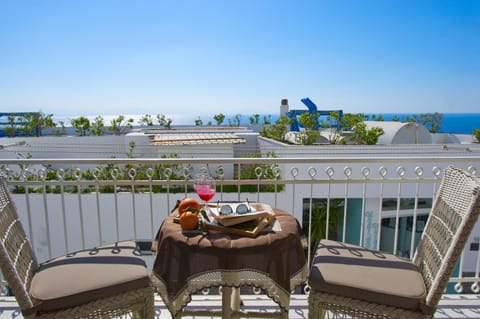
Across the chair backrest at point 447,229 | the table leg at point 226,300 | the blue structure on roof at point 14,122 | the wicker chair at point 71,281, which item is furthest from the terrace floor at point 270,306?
the blue structure on roof at point 14,122

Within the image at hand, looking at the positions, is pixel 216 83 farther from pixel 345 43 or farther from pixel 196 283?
pixel 196 283

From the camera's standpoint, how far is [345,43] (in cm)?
1214

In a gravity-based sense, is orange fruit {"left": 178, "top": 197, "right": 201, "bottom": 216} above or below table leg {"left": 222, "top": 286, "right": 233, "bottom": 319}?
above

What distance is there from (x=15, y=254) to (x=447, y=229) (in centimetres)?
220

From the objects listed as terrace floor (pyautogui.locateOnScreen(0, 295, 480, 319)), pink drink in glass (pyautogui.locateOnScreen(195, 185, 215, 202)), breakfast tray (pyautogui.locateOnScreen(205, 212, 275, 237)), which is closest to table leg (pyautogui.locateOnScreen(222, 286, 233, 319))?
breakfast tray (pyautogui.locateOnScreen(205, 212, 275, 237))

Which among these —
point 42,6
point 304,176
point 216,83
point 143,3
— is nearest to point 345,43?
point 304,176

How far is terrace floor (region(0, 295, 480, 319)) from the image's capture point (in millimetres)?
2172

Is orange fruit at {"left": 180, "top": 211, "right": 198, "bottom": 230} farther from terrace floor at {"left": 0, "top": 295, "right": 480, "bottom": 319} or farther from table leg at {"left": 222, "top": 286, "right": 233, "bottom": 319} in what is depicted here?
terrace floor at {"left": 0, "top": 295, "right": 480, "bottom": 319}

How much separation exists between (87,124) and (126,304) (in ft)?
64.2

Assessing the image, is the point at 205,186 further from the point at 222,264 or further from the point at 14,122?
the point at 14,122

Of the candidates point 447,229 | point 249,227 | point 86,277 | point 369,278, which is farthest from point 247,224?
point 447,229

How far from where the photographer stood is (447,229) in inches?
58.4

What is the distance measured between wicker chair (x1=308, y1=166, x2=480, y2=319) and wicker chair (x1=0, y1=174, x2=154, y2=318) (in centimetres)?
92

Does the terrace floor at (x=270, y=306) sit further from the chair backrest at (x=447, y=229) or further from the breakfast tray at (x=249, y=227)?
the breakfast tray at (x=249, y=227)
